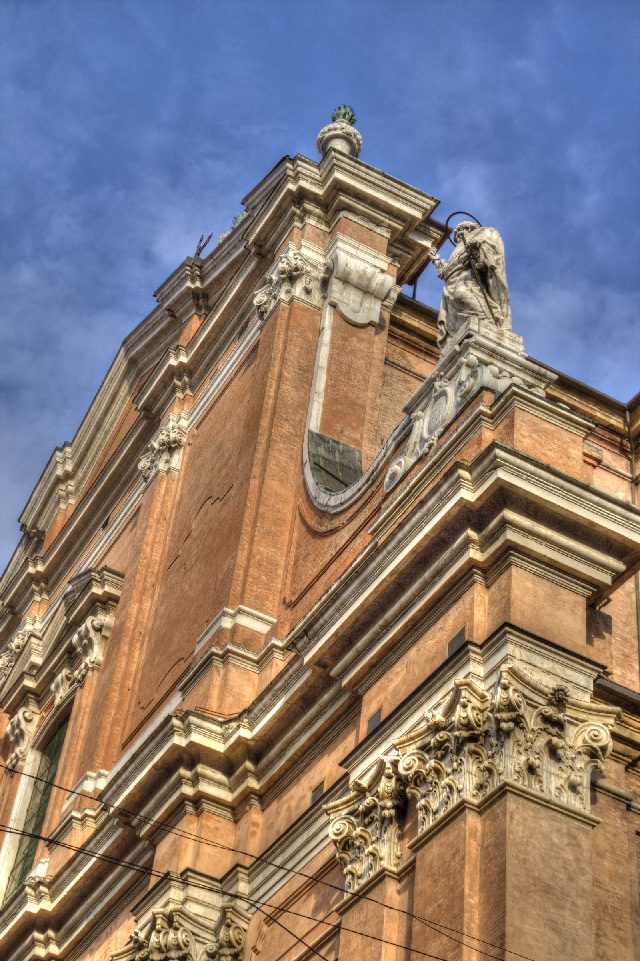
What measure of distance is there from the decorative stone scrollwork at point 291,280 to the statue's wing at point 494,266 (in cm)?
423

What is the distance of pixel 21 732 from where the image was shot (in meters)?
22.7

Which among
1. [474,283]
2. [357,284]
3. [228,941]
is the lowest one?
[228,941]

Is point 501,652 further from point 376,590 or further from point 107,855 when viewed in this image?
point 107,855

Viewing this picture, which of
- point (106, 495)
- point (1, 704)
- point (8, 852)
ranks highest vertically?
point (106, 495)

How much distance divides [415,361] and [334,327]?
125 centimetres

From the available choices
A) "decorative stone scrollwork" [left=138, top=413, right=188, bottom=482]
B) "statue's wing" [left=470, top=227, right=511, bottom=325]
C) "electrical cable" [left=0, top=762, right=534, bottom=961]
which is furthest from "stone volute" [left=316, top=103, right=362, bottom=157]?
"electrical cable" [left=0, top=762, right=534, bottom=961]

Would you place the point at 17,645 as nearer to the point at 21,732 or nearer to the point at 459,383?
the point at 21,732

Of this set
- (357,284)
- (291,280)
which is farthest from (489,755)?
(291,280)

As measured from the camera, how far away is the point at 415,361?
62.1 feet

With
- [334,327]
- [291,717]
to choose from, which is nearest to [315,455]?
[334,327]

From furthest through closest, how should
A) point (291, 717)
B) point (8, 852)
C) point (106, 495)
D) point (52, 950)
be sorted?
1. point (106, 495)
2. point (8, 852)
3. point (52, 950)
4. point (291, 717)

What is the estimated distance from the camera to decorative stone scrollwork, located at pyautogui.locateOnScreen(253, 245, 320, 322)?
18531mm

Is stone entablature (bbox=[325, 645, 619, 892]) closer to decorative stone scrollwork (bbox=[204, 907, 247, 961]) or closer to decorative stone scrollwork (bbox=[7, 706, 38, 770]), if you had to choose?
decorative stone scrollwork (bbox=[204, 907, 247, 961])

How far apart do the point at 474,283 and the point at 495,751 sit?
4679 millimetres
